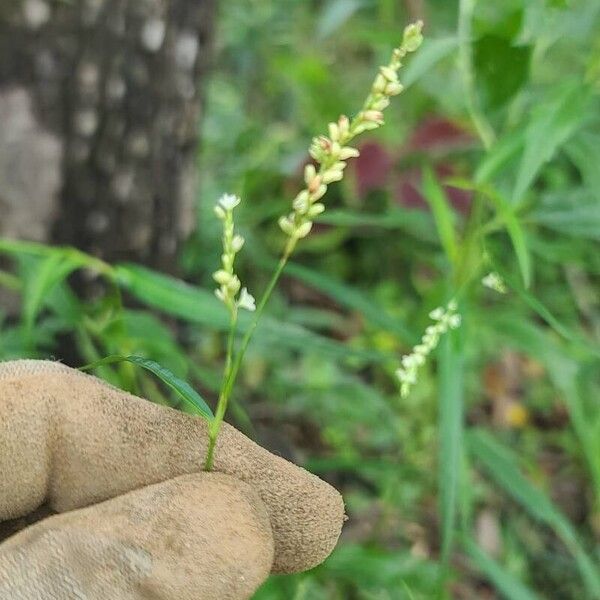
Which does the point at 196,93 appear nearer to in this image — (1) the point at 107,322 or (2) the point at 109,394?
(1) the point at 107,322

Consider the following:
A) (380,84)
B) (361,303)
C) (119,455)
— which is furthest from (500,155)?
(119,455)

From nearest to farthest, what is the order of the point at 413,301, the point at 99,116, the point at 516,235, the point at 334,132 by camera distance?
the point at 334,132
the point at 516,235
the point at 99,116
the point at 413,301

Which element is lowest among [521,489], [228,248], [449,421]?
[521,489]

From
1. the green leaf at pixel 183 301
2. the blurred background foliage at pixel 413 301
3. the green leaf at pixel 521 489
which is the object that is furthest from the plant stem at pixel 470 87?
the green leaf at pixel 521 489

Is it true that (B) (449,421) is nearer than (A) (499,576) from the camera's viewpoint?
Yes

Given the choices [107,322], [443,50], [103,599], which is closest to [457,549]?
[107,322]

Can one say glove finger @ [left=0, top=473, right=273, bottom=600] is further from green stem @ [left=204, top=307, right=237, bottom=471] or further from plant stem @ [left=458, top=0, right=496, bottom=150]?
plant stem @ [left=458, top=0, right=496, bottom=150]

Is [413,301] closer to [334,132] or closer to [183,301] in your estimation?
[183,301]

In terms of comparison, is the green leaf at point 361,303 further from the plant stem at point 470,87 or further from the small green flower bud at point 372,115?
the small green flower bud at point 372,115

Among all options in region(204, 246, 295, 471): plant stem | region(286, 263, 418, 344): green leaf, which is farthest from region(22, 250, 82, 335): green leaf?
region(204, 246, 295, 471): plant stem
